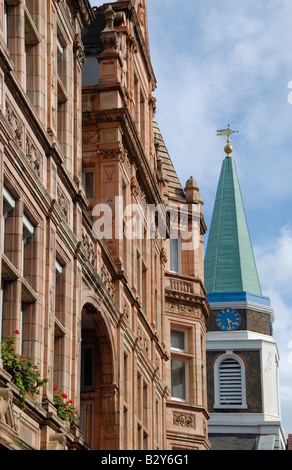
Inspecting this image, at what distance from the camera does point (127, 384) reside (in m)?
31.7

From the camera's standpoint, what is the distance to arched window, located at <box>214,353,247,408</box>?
10150 cm

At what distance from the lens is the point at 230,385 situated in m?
102

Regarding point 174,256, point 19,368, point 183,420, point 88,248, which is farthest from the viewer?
point 174,256

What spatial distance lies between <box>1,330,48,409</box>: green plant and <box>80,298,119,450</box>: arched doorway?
8158 mm

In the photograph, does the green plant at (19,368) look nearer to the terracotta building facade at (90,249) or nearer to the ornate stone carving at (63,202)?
the terracotta building facade at (90,249)

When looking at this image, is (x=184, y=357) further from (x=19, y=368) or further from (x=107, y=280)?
(x=19, y=368)

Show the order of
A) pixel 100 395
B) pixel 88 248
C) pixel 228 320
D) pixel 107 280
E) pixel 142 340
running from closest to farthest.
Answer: pixel 88 248, pixel 107 280, pixel 100 395, pixel 142 340, pixel 228 320

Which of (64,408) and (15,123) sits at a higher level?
(15,123)

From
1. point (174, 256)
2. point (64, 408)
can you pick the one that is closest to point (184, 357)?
point (174, 256)

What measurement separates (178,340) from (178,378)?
1.56 meters
